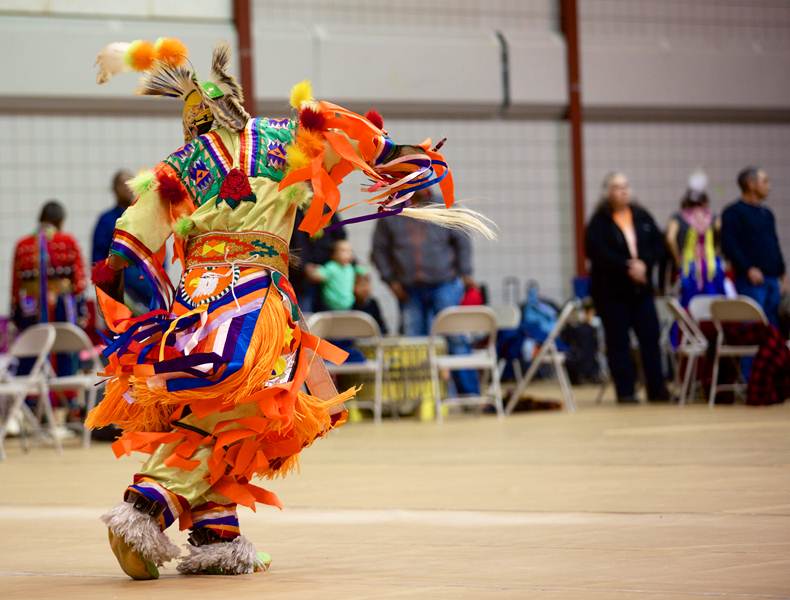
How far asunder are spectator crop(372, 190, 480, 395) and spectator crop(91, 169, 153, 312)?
1885 mm

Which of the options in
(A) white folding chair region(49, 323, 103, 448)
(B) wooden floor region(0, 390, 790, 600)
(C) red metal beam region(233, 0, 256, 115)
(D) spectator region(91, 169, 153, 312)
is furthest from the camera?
(C) red metal beam region(233, 0, 256, 115)

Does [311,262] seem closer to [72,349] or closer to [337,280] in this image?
[337,280]

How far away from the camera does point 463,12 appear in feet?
41.3

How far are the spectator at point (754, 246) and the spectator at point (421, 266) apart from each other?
1660mm

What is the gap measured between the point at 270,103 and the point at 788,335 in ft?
14.8

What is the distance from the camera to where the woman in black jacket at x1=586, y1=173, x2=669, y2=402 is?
29.5ft

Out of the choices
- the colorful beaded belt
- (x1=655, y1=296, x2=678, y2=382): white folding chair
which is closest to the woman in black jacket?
(x1=655, y1=296, x2=678, y2=382): white folding chair

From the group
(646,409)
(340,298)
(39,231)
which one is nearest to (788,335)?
(646,409)

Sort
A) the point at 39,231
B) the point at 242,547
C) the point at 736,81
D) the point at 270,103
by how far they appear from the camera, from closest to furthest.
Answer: the point at 242,547 → the point at 39,231 → the point at 270,103 → the point at 736,81

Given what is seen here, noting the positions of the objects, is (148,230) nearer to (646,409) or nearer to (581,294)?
(646,409)

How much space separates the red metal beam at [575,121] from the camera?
12.7m

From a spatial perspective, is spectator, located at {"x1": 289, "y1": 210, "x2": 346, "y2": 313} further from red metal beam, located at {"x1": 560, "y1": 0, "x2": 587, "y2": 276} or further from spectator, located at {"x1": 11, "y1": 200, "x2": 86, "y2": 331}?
red metal beam, located at {"x1": 560, "y1": 0, "x2": 587, "y2": 276}

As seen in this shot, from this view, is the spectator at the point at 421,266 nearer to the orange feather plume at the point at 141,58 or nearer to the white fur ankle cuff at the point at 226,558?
the orange feather plume at the point at 141,58

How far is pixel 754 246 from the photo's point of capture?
891 cm
